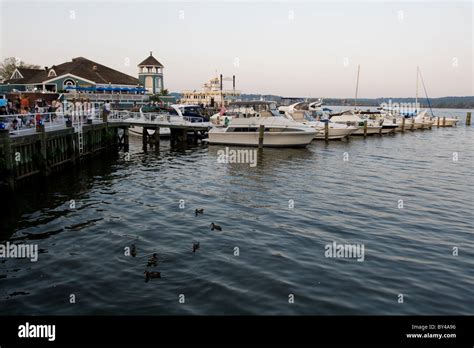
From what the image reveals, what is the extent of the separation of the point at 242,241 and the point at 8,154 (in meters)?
11.4

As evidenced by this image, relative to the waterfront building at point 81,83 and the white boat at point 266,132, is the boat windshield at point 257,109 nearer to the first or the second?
the white boat at point 266,132

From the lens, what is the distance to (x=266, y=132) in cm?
3838

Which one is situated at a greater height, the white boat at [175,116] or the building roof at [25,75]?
the building roof at [25,75]

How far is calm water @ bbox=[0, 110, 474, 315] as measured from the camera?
9.77 m

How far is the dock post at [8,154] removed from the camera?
18016 mm

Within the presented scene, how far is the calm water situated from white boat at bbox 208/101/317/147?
11.9 metres

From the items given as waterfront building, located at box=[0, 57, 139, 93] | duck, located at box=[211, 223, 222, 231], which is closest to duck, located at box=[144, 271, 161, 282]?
duck, located at box=[211, 223, 222, 231]

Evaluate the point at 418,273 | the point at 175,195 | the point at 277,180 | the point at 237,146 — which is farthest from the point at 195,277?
the point at 237,146

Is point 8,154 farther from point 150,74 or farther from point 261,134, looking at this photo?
point 150,74

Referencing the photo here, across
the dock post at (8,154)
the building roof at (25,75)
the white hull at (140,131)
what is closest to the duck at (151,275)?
the dock post at (8,154)

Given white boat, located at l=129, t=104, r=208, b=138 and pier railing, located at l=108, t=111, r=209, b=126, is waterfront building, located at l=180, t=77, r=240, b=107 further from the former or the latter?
pier railing, located at l=108, t=111, r=209, b=126

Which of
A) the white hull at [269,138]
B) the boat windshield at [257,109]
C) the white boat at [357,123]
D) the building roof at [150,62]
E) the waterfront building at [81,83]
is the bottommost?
the white hull at [269,138]

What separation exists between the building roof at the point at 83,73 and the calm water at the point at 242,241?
4232cm
